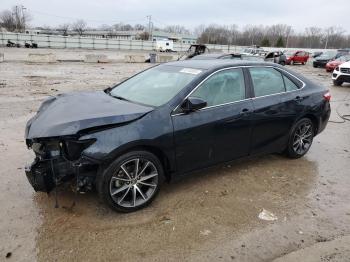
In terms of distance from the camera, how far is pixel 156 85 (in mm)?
4617

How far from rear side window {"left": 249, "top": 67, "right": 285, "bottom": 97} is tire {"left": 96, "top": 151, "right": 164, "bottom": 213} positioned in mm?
1974

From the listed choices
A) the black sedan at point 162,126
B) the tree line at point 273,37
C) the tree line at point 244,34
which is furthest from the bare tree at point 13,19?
the black sedan at point 162,126

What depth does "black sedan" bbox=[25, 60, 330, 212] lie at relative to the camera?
351cm

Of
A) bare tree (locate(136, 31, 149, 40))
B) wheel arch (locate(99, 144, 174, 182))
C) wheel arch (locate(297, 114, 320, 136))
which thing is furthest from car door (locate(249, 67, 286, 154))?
bare tree (locate(136, 31, 149, 40))

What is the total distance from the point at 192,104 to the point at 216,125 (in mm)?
502

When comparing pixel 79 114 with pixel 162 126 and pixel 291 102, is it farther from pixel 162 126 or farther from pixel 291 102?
pixel 291 102

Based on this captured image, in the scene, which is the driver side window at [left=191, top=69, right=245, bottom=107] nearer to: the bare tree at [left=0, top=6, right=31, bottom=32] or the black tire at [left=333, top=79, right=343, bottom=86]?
the black tire at [left=333, top=79, right=343, bottom=86]

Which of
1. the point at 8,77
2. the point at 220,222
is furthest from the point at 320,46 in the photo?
the point at 220,222

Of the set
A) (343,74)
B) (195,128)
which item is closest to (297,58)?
(343,74)

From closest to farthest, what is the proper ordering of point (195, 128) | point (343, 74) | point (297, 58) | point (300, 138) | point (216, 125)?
point (195, 128), point (216, 125), point (300, 138), point (343, 74), point (297, 58)

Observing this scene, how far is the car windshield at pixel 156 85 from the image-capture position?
14.0ft

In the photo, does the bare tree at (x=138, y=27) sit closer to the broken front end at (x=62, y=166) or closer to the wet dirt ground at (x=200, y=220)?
the wet dirt ground at (x=200, y=220)

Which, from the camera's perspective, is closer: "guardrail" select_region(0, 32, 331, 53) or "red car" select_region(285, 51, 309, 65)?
"red car" select_region(285, 51, 309, 65)

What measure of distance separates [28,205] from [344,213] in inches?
147
